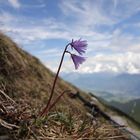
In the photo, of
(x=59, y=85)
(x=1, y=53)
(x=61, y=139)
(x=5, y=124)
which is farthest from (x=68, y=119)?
(x=59, y=85)

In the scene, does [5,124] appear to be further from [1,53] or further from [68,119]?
[1,53]

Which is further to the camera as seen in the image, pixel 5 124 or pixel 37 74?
pixel 37 74

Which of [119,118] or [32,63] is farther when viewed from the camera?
[119,118]

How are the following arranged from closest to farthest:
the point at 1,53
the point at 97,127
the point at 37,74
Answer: the point at 97,127 < the point at 1,53 < the point at 37,74

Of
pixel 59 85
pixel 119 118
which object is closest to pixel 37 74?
pixel 59 85

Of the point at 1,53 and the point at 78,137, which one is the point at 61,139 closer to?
the point at 78,137

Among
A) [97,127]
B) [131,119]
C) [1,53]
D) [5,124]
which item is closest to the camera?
[5,124]

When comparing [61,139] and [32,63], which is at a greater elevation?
[32,63]
